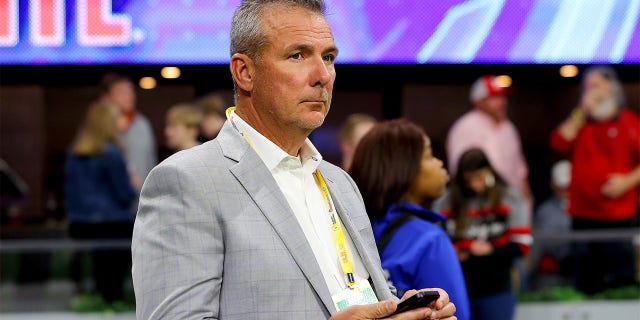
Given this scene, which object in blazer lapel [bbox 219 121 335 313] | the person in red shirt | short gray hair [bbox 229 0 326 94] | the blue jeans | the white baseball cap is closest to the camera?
blazer lapel [bbox 219 121 335 313]

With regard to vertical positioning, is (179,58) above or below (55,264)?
above

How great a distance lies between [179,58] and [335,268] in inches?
202

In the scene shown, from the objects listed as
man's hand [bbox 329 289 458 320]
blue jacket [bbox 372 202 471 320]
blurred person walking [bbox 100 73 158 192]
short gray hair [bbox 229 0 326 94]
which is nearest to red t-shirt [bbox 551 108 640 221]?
blurred person walking [bbox 100 73 158 192]

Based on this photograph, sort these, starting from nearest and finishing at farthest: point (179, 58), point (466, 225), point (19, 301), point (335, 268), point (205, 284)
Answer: point (205, 284) → point (335, 268) → point (466, 225) → point (19, 301) → point (179, 58)

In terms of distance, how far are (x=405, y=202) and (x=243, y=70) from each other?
1.43 metres

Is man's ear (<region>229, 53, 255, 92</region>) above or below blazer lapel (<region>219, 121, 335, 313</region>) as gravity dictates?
above

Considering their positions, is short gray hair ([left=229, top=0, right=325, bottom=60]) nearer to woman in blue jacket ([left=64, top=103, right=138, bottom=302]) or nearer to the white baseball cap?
woman in blue jacket ([left=64, top=103, right=138, bottom=302])

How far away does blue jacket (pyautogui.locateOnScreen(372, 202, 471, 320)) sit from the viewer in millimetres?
3025

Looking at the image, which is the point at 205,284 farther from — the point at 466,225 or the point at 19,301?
the point at 19,301

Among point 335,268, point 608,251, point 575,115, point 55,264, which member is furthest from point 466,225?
point 335,268

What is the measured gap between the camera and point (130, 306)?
19.7 feet

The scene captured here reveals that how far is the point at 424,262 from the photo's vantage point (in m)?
3.07

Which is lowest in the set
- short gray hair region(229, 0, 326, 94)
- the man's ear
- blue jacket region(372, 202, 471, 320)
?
blue jacket region(372, 202, 471, 320)

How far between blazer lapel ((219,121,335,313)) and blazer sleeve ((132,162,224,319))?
0.10m
